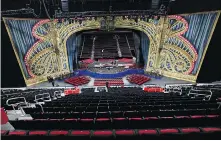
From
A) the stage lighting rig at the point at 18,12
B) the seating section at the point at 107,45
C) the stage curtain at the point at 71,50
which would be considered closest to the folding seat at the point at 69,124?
the stage lighting rig at the point at 18,12

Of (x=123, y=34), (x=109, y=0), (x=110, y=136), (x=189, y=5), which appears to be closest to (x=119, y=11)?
(x=109, y=0)

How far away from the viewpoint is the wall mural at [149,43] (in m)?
19.4

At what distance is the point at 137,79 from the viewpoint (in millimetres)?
23172

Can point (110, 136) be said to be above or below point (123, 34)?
above

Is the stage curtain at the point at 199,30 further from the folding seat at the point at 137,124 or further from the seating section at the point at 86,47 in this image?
the folding seat at the point at 137,124

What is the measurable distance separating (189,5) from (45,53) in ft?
47.5

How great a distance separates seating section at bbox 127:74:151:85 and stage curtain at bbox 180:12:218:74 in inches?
208

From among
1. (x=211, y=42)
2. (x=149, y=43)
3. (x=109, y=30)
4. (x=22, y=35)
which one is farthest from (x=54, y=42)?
(x=211, y=42)

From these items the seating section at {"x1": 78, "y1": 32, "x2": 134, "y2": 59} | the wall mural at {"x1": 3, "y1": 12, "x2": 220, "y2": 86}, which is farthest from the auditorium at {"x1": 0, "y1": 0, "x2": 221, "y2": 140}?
the seating section at {"x1": 78, "y1": 32, "x2": 134, "y2": 59}

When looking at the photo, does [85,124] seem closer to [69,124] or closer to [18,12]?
[69,124]

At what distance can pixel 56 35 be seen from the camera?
21703 millimetres

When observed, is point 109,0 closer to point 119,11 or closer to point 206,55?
point 119,11

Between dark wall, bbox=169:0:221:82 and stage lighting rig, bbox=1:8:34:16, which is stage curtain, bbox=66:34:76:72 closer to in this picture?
stage lighting rig, bbox=1:8:34:16

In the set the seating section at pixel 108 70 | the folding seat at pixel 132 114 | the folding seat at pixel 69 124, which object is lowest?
the seating section at pixel 108 70
